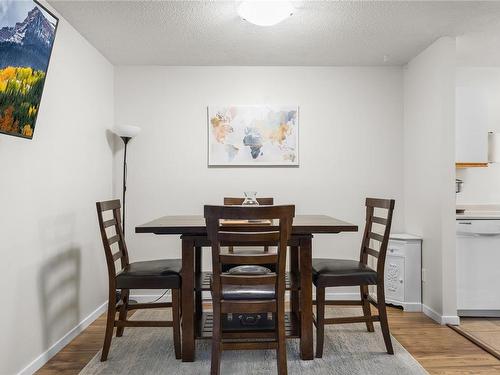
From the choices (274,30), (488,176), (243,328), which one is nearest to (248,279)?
(243,328)

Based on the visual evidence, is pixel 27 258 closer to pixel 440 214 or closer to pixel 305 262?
pixel 305 262

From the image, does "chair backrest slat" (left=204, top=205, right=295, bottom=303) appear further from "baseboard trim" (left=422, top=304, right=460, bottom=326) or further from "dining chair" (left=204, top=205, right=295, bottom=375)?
"baseboard trim" (left=422, top=304, right=460, bottom=326)

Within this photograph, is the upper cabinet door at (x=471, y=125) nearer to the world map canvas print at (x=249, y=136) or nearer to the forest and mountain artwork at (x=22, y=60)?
the world map canvas print at (x=249, y=136)

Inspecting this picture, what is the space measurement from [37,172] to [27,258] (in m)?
0.53

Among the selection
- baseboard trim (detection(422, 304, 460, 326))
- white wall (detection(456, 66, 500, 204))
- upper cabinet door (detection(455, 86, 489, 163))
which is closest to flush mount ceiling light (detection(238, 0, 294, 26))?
upper cabinet door (detection(455, 86, 489, 163))

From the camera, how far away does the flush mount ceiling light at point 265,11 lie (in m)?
2.52

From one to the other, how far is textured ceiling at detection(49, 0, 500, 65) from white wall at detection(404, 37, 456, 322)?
0.23m

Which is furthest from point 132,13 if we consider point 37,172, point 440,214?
point 440,214

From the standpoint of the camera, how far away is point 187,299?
251cm

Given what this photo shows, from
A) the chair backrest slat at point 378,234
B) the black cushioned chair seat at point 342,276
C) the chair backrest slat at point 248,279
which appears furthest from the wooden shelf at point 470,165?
the chair backrest slat at point 248,279

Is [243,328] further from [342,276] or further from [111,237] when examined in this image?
[111,237]

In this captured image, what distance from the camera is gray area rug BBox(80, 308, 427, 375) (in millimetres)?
2406

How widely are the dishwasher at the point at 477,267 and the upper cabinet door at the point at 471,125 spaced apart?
2.02 ft

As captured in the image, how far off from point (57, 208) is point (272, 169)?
2.03 meters
